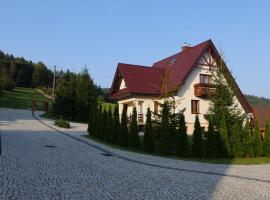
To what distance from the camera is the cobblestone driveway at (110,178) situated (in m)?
8.43

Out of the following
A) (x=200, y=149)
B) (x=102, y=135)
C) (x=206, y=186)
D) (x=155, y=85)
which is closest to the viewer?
(x=206, y=186)

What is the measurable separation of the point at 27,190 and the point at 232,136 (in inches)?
524

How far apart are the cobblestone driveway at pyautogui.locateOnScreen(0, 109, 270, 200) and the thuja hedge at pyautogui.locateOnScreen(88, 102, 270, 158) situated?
2.96 meters

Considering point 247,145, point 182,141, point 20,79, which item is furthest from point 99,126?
point 20,79

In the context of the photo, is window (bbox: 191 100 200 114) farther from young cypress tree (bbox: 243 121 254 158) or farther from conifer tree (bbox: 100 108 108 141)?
young cypress tree (bbox: 243 121 254 158)

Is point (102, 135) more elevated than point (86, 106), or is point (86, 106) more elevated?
point (86, 106)

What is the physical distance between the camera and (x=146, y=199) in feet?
26.3

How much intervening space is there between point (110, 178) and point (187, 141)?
27.8 feet

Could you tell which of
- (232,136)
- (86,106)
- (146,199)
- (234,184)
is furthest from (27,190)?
(86,106)

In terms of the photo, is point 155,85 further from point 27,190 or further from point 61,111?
point 27,190

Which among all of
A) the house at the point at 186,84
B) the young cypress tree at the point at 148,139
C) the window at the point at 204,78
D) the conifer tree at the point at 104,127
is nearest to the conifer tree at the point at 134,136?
the young cypress tree at the point at 148,139

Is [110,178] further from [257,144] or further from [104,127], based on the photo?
[104,127]

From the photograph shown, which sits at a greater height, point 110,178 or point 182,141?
point 182,141

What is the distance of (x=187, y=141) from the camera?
59.4 feet
